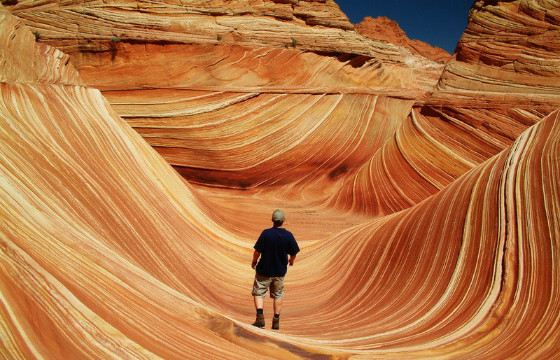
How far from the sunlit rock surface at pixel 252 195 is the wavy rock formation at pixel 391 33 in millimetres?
31419

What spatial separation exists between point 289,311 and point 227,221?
9.32 feet

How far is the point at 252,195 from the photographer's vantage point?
11.8 metres

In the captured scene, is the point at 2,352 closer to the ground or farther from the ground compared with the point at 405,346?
closer to the ground

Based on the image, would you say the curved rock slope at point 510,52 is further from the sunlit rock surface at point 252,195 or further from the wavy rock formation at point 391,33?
the wavy rock formation at point 391,33

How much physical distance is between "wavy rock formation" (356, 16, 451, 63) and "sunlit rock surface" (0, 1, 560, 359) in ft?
103

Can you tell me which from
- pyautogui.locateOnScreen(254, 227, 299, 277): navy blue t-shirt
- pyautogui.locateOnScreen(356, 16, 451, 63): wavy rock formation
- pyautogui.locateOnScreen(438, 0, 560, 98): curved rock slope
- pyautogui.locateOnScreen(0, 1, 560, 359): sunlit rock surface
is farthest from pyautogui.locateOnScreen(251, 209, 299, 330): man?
pyautogui.locateOnScreen(356, 16, 451, 63): wavy rock formation

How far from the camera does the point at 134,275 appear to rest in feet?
13.1

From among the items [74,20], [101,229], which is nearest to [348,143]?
[74,20]

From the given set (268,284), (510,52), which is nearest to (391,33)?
(510,52)

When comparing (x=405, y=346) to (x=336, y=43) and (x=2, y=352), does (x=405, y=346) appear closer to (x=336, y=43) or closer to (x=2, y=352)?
(x=2, y=352)

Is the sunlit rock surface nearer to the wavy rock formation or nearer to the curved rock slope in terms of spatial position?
the curved rock slope

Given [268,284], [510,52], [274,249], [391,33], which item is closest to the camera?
[274,249]

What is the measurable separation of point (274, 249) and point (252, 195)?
7.24 m

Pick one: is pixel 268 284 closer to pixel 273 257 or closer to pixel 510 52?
pixel 273 257
